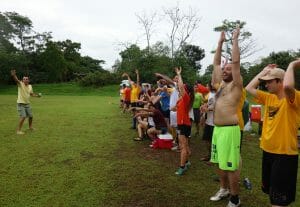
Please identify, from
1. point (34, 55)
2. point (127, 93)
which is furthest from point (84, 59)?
point (127, 93)

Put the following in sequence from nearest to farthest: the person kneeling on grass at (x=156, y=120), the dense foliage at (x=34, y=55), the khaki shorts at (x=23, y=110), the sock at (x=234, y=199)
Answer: the sock at (x=234, y=199) < the person kneeling on grass at (x=156, y=120) < the khaki shorts at (x=23, y=110) < the dense foliage at (x=34, y=55)

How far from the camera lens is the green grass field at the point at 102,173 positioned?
5535 mm

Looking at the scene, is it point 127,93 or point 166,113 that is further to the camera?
point 127,93

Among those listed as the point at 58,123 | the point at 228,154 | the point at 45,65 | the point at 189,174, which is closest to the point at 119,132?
the point at 58,123

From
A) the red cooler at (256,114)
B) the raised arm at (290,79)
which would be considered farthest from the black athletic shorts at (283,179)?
the red cooler at (256,114)

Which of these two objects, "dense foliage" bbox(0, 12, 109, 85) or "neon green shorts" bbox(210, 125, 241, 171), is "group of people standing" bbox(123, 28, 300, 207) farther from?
"dense foliage" bbox(0, 12, 109, 85)

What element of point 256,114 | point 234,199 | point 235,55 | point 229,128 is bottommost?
point 234,199

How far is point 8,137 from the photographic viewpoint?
1077 cm

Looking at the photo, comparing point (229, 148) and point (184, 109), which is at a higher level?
point (184, 109)

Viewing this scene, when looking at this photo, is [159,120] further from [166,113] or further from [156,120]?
[166,113]

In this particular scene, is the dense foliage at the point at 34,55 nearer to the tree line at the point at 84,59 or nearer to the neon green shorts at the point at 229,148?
the tree line at the point at 84,59

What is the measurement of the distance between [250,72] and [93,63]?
39.2 metres

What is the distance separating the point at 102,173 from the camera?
6918 millimetres

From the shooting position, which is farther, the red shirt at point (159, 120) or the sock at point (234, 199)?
the red shirt at point (159, 120)
